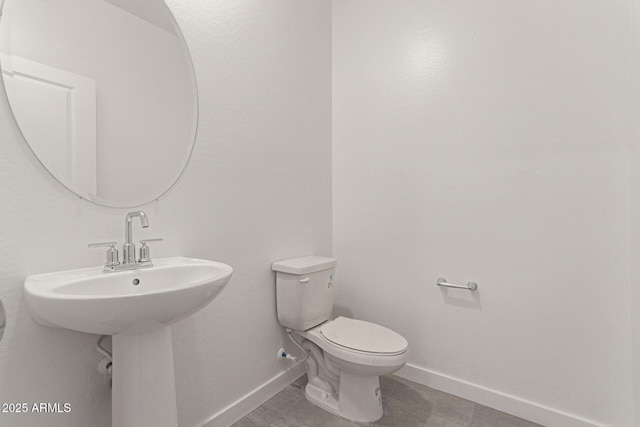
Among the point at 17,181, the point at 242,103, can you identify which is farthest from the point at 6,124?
the point at 242,103

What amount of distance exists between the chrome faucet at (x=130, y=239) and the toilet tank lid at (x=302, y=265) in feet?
2.40

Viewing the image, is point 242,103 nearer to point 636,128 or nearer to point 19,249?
point 19,249

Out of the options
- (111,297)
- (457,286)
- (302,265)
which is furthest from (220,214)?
(457,286)

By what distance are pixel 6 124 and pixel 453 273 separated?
1.91m

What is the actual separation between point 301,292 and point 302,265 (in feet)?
0.45

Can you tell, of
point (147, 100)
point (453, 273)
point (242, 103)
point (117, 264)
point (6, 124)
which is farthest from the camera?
point (453, 273)

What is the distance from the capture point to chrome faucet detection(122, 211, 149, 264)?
3.45 feet

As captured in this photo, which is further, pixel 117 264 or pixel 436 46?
pixel 436 46

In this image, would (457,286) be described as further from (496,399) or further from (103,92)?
(103,92)

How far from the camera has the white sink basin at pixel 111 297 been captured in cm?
73

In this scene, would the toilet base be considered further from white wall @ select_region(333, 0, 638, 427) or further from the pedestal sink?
the pedestal sink

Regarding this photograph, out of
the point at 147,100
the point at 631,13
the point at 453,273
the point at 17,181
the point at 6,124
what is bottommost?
the point at 453,273

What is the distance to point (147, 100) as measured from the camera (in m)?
1.20

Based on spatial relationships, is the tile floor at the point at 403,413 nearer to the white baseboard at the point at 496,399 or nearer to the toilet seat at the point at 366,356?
the white baseboard at the point at 496,399
